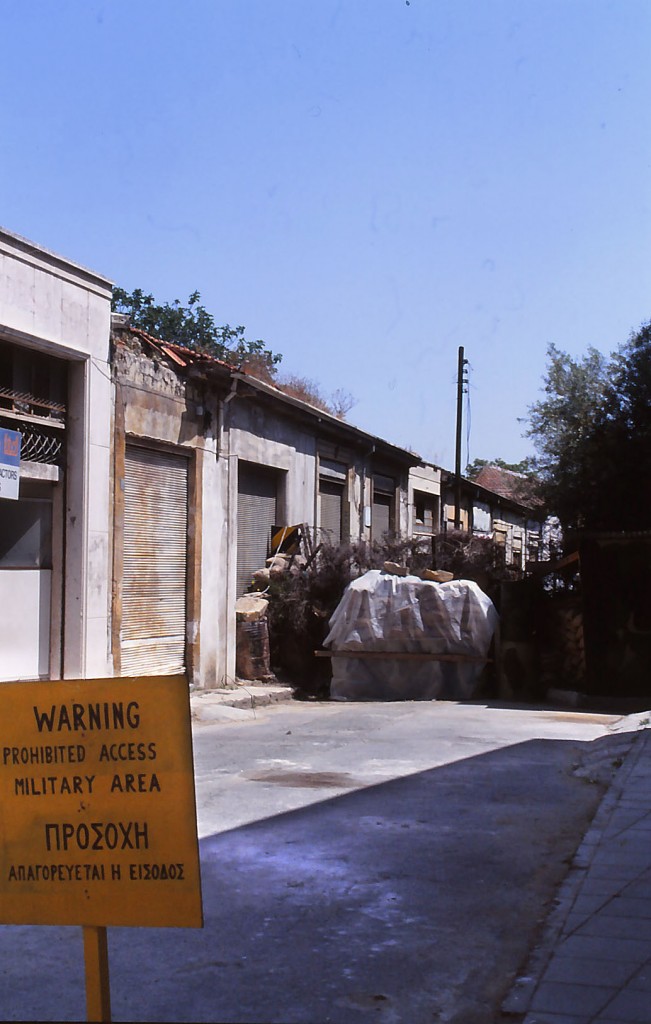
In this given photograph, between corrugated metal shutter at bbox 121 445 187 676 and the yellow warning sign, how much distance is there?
430 inches

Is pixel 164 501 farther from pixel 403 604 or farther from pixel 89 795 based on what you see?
pixel 89 795

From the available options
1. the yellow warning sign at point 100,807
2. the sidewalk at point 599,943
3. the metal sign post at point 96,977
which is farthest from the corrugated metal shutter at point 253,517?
the metal sign post at point 96,977

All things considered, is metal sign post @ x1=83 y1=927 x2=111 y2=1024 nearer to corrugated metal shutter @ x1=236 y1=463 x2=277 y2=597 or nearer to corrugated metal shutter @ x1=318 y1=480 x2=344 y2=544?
corrugated metal shutter @ x1=236 y1=463 x2=277 y2=597

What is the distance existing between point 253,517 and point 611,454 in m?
7.05

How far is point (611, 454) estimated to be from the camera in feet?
67.1

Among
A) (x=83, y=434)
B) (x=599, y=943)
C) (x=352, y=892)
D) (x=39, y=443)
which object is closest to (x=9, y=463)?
(x=39, y=443)

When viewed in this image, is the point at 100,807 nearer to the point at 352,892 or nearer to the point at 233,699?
the point at 352,892

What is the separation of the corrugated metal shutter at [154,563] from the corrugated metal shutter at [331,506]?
234 inches

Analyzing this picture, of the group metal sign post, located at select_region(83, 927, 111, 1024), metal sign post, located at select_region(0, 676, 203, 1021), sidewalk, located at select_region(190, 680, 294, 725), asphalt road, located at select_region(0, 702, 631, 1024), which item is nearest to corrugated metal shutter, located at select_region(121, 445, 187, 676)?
sidewalk, located at select_region(190, 680, 294, 725)

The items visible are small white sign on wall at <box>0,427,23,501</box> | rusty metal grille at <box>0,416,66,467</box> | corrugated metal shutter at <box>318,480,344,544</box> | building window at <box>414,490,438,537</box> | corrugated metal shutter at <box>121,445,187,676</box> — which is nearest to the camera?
small white sign on wall at <box>0,427,23,501</box>

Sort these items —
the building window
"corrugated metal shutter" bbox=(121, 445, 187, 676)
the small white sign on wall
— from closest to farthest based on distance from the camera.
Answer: the small white sign on wall
"corrugated metal shutter" bbox=(121, 445, 187, 676)
the building window

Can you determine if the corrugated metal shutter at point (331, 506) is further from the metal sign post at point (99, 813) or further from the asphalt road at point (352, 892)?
the metal sign post at point (99, 813)

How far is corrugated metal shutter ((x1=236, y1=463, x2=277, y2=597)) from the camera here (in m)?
18.0

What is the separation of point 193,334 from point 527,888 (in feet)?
121
